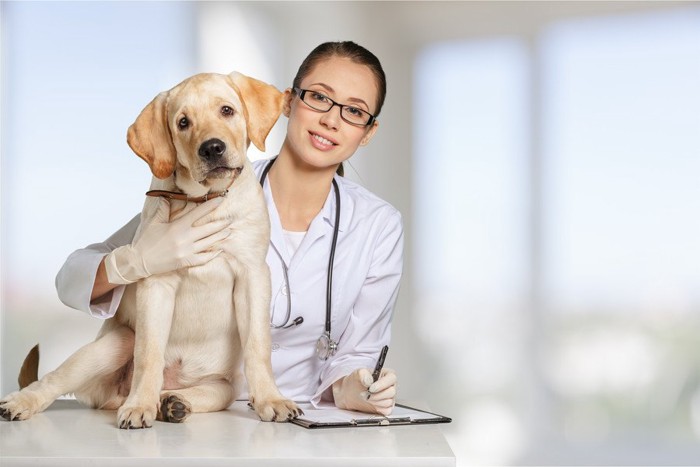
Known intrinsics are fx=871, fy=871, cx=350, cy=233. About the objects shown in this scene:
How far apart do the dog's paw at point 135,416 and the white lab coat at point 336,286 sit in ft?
1.91

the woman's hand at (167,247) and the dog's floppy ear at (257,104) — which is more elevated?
the dog's floppy ear at (257,104)

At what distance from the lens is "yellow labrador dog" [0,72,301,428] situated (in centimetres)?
191

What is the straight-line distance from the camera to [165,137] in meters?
1.94

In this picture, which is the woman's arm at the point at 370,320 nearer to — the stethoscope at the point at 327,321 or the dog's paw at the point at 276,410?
the stethoscope at the point at 327,321

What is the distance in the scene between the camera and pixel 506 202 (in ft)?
16.7

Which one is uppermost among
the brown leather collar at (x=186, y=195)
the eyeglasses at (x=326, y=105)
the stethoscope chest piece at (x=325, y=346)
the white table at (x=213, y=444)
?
the eyeglasses at (x=326, y=105)

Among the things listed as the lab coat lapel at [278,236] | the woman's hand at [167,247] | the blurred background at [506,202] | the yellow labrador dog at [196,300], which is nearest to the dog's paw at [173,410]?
the yellow labrador dog at [196,300]

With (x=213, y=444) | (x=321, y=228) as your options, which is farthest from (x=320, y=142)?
(x=213, y=444)

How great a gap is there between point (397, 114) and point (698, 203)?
5.97 feet

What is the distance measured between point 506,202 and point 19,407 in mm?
3616

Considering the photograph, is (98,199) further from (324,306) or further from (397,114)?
(324,306)

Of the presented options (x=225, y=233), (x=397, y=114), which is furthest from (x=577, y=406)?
(x=225, y=233)

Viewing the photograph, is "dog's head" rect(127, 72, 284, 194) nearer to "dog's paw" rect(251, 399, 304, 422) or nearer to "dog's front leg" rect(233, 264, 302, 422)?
"dog's front leg" rect(233, 264, 302, 422)

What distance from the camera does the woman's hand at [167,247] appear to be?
75.7 inches
